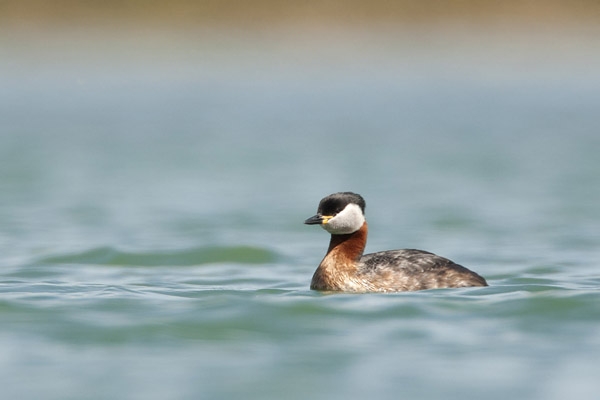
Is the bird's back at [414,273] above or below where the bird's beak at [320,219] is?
below

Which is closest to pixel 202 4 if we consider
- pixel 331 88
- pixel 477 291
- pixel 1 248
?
pixel 331 88

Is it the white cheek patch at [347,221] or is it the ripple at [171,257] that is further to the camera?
the ripple at [171,257]

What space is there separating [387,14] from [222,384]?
69.3 meters

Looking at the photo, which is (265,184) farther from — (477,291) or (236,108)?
(236,108)

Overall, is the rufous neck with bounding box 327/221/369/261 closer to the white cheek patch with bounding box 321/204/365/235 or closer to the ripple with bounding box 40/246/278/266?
the white cheek patch with bounding box 321/204/365/235

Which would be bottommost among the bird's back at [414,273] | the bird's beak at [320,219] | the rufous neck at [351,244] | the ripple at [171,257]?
the bird's back at [414,273]

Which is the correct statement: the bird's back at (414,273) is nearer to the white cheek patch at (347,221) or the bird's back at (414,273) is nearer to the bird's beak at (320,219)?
the white cheek patch at (347,221)

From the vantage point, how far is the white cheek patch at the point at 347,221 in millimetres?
16516

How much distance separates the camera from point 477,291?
15.9m

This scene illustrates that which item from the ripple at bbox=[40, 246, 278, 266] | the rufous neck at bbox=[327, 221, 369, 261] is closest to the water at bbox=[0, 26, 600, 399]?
the ripple at bbox=[40, 246, 278, 266]

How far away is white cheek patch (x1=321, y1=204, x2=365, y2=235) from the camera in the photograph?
54.2 ft

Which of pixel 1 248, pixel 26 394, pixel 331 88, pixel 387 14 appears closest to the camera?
pixel 26 394

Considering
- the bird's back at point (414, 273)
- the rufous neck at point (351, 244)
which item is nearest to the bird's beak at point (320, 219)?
the rufous neck at point (351, 244)

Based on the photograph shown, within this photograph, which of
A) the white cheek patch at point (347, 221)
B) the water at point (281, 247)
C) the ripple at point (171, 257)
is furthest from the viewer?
the ripple at point (171, 257)
